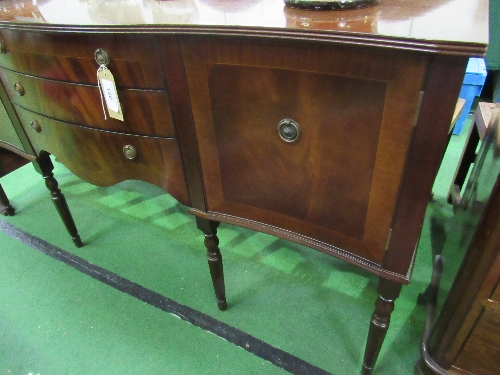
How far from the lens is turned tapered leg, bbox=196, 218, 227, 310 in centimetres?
86

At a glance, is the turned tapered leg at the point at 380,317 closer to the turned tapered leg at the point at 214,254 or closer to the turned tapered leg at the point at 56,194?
the turned tapered leg at the point at 214,254

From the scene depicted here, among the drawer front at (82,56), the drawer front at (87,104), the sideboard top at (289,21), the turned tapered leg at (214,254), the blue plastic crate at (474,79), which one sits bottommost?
the turned tapered leg at (214,254)

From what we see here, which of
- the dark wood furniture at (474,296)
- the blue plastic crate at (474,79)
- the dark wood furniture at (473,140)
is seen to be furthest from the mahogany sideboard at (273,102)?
the blue plastic crate at (474,79)

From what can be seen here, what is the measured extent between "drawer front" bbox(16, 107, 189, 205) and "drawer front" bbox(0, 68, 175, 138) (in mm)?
21

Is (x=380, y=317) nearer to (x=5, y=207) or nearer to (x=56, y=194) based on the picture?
(x=56, y=194)

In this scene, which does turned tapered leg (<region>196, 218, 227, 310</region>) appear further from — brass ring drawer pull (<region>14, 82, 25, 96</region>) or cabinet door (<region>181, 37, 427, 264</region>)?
brass ring drawer pull (<region>14, 82, 25, 96</region>)

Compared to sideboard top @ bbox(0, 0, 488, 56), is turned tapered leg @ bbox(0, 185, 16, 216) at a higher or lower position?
lower

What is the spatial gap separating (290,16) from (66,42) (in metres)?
0.43

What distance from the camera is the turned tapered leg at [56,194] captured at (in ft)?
3.62

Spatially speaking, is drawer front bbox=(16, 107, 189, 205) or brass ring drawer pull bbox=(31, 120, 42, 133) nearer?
drawer front bbox=(16, 107, 189, 205)

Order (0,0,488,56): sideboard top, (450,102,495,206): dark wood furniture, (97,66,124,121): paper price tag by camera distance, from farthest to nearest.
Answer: (450,102,495,206): dark wood furniture
(97,66,124,121): paper price tag
(0,0,488,56): sideboard top

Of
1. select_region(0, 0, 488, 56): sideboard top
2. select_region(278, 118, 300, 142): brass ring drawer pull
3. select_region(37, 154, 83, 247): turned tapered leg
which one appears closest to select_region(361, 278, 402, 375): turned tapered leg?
select_region(278, 118, 300, 142): brass ring drawer pull

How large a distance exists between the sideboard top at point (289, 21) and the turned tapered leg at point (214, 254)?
44cm

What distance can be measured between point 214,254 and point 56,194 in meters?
0.61
